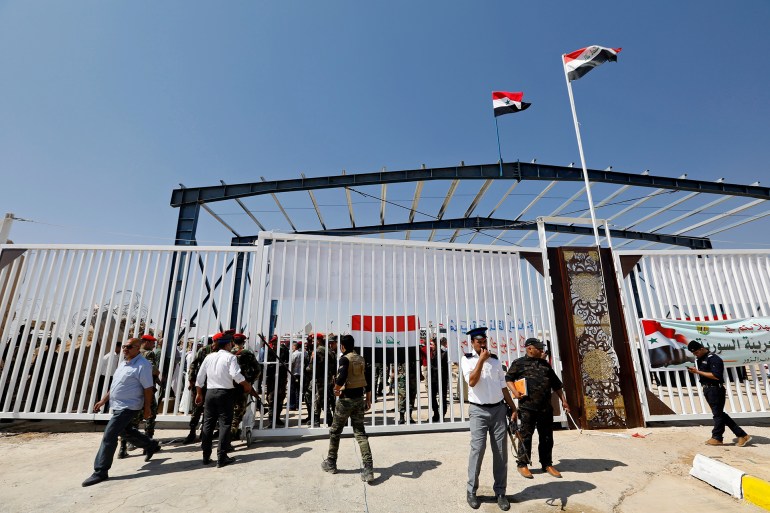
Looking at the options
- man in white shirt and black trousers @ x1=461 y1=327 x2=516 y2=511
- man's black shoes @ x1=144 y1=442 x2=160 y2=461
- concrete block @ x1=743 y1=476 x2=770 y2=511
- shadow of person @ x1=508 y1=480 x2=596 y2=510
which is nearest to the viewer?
concrete block @ x1=743 y1=476 x2=770 y2=511

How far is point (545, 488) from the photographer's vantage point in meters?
4.03

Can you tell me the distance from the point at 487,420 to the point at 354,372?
167 cm

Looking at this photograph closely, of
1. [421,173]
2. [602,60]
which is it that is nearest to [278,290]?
[421,173]

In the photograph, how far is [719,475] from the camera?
394cm

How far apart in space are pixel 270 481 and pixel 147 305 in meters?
4.26

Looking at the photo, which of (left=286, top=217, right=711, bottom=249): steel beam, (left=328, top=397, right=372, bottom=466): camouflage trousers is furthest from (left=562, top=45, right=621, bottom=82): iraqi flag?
(left=328, top=397, right=372, bottom=466): camouflage trousers

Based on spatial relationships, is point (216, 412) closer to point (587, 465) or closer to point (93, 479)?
point (93, 479)

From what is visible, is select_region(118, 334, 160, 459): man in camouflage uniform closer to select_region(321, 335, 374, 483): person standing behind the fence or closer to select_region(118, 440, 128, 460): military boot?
select_region(118, 440, 128, 460): military boot

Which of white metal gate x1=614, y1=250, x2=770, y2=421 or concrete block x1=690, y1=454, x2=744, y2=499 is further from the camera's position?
white metal gate x1=614, y1=250, x2=770, y2=421

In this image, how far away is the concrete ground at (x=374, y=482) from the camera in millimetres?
3670

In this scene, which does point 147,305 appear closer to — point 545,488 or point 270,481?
point 270,481

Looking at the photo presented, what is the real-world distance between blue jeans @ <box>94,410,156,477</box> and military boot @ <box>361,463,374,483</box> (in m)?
3.08

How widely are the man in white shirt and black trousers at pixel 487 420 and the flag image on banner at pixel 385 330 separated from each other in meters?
2.61

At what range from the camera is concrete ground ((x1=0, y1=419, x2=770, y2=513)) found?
367cm
